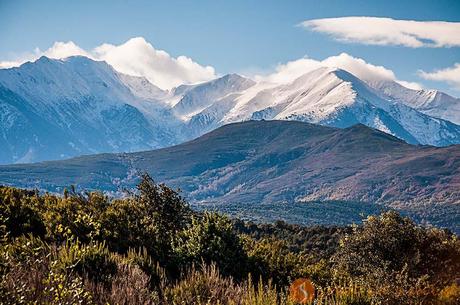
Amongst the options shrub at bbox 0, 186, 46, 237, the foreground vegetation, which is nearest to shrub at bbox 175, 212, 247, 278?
the foreground vegetation

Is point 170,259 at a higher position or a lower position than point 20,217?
lower

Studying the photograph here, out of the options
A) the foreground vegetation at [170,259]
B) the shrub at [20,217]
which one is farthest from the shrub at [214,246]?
the shrub at [20,217]

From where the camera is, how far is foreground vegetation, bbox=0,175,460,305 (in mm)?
12492

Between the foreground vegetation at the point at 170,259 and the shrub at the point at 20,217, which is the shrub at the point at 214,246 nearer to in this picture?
the foreground vegetation at the point at 170,259

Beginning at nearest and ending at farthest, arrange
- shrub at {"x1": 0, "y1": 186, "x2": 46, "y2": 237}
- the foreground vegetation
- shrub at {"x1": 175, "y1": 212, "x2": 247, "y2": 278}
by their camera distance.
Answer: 1. the foreground vegetation
2. shrub at {"x1": 0, "y1": 186, "x2": 46, "y2": 237}
3. shrub at {"x1": 175, "y1": 212, "x2": 247, "y2": 278}

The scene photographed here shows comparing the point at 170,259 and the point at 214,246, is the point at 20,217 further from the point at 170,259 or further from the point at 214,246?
the point at 214,246

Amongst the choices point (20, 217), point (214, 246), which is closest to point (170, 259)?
point (214, 246)

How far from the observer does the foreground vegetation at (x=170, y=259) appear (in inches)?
492

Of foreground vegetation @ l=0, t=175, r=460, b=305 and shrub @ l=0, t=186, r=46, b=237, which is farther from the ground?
shrub @ l=0, t=186, r=46, b=237

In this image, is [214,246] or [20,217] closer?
[20,217]

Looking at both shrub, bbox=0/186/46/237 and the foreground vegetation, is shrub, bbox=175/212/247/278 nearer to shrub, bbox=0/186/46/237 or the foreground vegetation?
the foreground vegetation

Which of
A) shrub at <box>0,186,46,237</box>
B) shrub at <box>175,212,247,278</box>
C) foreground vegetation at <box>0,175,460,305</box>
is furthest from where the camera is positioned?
shrub at <box>175,212,247,278</box>

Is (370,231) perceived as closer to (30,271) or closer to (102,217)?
(102,217)

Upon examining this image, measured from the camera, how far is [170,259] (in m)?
24.0
